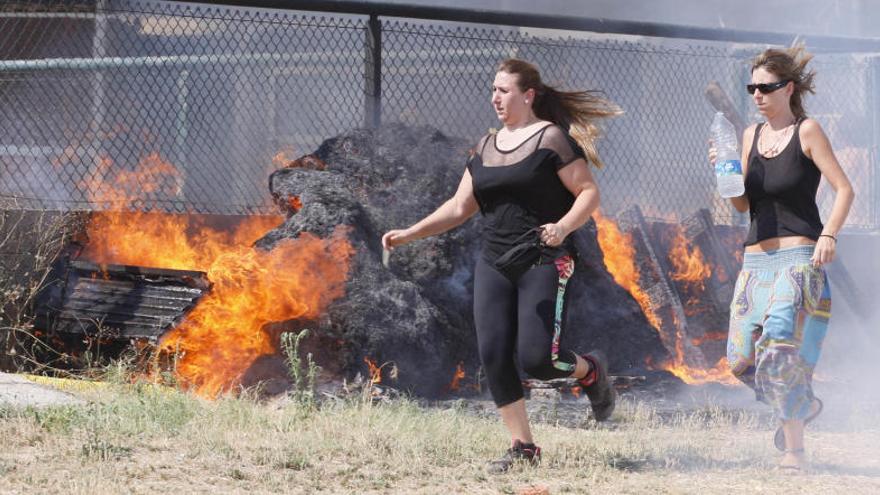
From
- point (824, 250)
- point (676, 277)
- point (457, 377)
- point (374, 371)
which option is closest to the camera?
point (824, 250)

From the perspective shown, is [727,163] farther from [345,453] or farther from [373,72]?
[373,72]

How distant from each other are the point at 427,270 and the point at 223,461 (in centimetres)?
321

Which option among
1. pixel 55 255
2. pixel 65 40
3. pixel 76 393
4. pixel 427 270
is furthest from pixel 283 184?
pixel 65 40

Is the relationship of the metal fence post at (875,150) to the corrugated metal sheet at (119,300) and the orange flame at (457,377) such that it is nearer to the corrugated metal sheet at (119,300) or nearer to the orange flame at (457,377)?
the orange flame at (457,377)

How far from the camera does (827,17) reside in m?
16.2

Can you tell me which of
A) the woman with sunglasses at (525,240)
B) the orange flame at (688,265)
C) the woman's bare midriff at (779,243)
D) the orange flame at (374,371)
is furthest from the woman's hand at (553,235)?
the orange flame at (688,265)

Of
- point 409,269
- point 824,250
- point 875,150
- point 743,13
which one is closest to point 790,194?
point 824,250

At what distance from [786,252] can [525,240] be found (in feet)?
4.28

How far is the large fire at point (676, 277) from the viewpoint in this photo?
354 inches

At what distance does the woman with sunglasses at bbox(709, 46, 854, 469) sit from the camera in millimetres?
5336

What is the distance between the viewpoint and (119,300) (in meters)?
7.88

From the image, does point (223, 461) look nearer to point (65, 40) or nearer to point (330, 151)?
point (330, 151)

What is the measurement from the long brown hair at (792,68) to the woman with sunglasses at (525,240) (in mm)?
995

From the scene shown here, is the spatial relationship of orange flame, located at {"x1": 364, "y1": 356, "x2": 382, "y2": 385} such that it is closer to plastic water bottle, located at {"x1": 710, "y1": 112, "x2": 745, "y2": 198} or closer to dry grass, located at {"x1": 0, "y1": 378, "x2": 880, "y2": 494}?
dry grass, located at {"x1": 0, "y1": 378, "x2": 880, "y2": 494}
